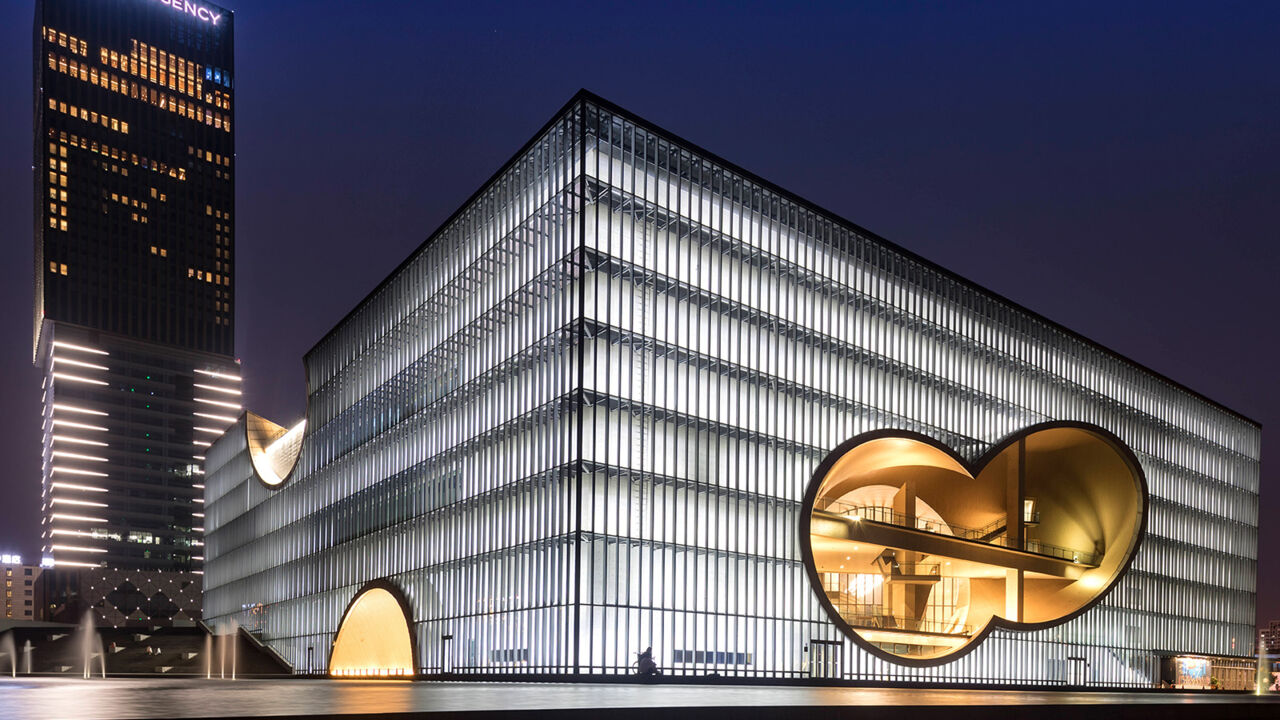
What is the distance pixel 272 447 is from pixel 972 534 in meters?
Answer: 51.6

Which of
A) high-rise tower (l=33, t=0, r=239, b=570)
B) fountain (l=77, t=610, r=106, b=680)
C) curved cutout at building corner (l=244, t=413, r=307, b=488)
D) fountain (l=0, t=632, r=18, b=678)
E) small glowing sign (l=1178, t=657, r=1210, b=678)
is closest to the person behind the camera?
fountain (l=77, t=610, r=106, b=680)

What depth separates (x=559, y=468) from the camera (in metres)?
42.7

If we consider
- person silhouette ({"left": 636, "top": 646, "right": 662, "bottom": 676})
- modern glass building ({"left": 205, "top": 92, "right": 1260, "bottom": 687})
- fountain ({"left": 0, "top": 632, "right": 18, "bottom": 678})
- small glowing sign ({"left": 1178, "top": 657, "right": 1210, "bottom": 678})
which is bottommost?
small glowing sign ({"left": 1178, "top": 657, "right": 1210, "bottom": 678})

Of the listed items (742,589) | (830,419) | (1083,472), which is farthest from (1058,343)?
(742,589)

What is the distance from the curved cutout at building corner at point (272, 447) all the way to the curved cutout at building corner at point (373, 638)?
53.1ft

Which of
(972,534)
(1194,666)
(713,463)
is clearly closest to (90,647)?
(713,463)

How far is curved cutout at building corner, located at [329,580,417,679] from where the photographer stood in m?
58.7

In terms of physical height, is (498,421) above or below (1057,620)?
above

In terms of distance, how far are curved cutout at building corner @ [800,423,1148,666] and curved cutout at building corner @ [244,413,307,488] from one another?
3675cm

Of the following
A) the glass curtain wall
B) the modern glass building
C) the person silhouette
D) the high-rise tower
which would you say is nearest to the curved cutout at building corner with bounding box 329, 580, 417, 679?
the modern glass building

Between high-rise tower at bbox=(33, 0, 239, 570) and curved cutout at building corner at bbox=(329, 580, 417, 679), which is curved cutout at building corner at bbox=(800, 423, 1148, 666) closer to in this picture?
Answer: curved cutout at building corner at bbox=(329, 580, 417, 679)

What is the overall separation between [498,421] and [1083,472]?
3910 centimetres

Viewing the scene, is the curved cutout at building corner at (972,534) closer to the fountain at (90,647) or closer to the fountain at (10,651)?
the fountain at (90,647)

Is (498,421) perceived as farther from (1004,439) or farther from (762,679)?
(1004,439)
